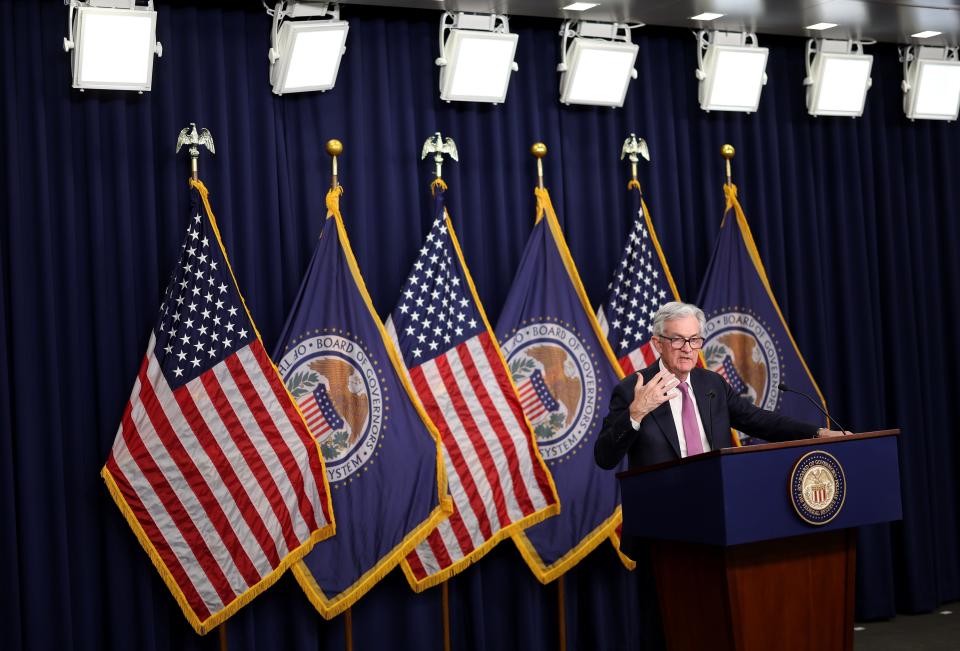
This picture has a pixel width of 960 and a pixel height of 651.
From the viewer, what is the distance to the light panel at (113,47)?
4695 mm

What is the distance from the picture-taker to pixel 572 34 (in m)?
5.79

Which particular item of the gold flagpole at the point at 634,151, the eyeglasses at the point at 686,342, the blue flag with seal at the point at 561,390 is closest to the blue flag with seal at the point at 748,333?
the gold flagpole at the point at 634,151

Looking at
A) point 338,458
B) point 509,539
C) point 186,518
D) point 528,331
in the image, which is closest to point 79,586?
point 186,518

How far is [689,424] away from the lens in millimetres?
4023

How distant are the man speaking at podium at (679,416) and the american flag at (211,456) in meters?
1.50

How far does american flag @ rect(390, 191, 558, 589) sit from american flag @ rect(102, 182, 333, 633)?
2.05 feet

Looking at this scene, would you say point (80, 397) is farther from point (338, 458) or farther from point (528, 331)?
point (528, 331)

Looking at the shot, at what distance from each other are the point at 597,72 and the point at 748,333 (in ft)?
5.13

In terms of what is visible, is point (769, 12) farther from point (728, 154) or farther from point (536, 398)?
point (536, 398)

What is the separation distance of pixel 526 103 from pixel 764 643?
3.22 metres

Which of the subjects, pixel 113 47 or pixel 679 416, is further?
pixel 113 47

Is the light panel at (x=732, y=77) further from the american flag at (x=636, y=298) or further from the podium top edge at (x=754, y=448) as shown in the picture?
the podium top edge at (x=754, y=448)

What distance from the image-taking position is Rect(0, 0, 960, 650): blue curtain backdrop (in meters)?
4.78

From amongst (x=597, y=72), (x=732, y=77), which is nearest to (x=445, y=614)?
(x=597, y=72)
